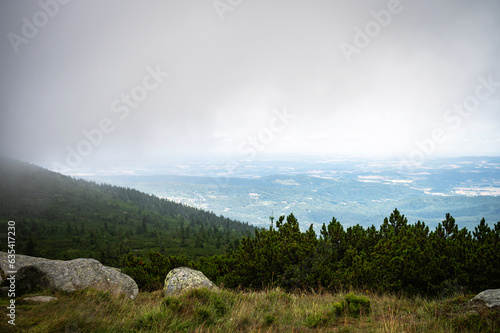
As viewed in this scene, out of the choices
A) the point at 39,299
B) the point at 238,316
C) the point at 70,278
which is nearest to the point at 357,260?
the point at 238,316

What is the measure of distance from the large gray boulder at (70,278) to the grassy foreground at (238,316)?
1418mm

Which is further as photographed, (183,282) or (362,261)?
(362,261)

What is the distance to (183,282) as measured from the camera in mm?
11102

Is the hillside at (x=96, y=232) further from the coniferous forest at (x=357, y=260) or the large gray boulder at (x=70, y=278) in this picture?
the large gray boulder at (x=70, y=278)

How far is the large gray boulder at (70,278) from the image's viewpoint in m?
9.44

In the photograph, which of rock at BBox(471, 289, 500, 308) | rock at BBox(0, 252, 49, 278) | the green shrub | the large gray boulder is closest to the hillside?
rock at BBox(0, 252, 49, 278)

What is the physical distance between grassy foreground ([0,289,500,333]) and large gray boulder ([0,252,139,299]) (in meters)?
1.42

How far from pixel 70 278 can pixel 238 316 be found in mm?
8477

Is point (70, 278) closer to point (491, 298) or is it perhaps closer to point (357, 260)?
point (357, 260)

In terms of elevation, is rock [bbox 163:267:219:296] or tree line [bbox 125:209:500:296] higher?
tree line [bbox 125:209:500:296]

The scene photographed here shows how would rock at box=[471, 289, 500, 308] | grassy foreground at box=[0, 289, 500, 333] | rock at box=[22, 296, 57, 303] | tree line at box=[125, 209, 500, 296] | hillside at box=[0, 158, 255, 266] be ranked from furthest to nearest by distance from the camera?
1. hillside at box=[0, 158, 255, 266]
2. tree line at box=[125, 209, 500, 296]
3. rock at box=[22, 296, 57, 303]
4. rock at box=[471, 289, 500, 308]
5. grassy foreground at box=[0, 289, 500, 333]

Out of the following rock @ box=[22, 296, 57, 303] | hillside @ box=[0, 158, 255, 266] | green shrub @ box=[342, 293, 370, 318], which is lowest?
hillside @ box=[0, 158, 255, 266]

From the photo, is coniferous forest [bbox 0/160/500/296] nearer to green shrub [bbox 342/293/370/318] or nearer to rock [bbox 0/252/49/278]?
green shrub [bbox 342/293/370/318]

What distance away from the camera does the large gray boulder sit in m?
9.44
